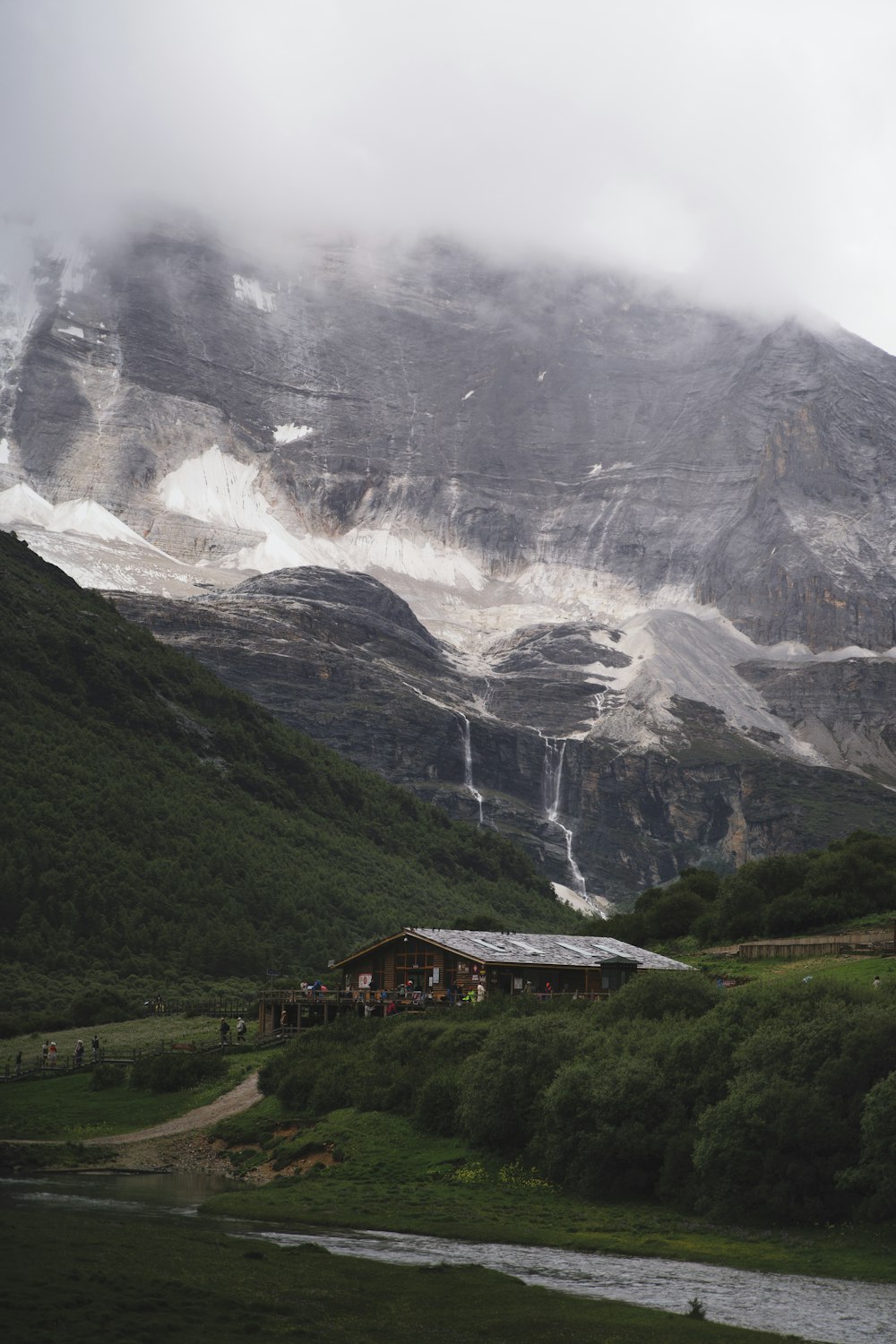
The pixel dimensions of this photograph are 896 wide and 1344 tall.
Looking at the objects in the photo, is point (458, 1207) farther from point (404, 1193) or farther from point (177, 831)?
point (177, 831)

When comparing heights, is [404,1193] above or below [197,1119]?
above

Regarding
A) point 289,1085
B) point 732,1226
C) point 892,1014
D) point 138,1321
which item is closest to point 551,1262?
point 732,1226

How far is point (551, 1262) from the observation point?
Answer: 123 feet

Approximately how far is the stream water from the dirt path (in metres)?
9.89

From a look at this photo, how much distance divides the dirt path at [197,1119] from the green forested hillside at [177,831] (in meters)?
44.5

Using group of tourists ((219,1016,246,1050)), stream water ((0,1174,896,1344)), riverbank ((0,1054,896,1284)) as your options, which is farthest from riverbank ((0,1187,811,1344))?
group of tourists ((219,1016,246,1050))

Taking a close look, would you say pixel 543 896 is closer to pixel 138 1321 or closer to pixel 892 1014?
pixel 892 1014

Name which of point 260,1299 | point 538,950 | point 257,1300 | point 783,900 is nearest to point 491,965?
point 538,950

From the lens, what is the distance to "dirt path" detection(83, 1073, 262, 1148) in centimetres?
5659

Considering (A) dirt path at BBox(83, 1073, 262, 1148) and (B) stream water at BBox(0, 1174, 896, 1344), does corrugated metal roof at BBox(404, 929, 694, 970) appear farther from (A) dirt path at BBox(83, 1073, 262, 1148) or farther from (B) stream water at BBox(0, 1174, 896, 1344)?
(B) stream water at BBox(0, 1174, 896, 1344)

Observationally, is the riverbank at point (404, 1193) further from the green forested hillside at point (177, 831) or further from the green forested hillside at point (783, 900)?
the green forested hillside at point (177, 831)

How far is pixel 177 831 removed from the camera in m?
128

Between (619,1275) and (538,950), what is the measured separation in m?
38.0

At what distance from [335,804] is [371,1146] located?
112 meters
